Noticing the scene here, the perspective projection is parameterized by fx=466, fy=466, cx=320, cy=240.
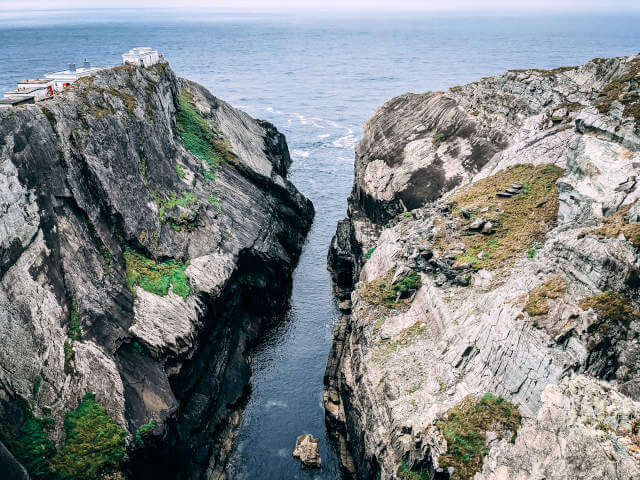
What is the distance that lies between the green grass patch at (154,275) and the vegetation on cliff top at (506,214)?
21.5 metres

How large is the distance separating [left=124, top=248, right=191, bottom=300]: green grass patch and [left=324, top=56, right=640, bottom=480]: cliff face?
15.0 metres

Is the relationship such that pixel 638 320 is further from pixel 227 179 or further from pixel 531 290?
pixel 227 179

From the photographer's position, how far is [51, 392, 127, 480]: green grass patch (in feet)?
86.2

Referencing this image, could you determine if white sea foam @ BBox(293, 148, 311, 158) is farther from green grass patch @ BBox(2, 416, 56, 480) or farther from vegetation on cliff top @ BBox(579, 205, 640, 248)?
green grass patch @ BBox(2, 416, 56, 480)

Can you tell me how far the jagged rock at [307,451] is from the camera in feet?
118

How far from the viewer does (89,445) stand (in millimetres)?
26969

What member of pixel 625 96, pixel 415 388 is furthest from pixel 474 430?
pixel 625 96

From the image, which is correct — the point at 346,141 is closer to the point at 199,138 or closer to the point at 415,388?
the point at 199,138

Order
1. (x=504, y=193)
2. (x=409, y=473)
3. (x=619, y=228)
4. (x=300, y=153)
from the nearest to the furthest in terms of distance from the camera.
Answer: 1. (x=619, y=228)
2. (x=409, y=473)
3. (x=504, y=193)
4. (x=300, y=153)

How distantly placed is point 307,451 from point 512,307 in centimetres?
2043

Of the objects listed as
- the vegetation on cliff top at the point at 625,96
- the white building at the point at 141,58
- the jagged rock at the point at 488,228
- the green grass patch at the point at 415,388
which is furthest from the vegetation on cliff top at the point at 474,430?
the white building at the point at 141,58

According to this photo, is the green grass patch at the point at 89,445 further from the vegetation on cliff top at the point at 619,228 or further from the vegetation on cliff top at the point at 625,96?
the vegetation on cliff top at the point at 625,96

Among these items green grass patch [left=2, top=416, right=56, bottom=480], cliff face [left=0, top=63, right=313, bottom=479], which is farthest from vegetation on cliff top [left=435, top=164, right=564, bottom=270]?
green grass patch [left=2, top=416, right=56, bottom=480]

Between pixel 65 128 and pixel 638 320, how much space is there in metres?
39.2
